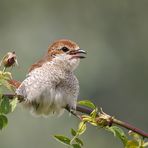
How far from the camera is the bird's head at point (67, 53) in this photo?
18.1ft

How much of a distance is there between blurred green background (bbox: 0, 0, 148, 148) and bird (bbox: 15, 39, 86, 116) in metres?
4.48

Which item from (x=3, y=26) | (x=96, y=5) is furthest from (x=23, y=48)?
(x=96, y=5)

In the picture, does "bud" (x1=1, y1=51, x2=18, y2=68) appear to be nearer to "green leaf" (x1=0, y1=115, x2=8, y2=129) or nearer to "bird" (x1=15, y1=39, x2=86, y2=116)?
"green leaf" (x1=0, y1=115, x2=8, y2=129)

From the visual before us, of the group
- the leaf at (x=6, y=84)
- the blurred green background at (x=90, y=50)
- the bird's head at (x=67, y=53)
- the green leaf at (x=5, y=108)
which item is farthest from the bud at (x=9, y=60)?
the blurred green background at (x=90, y=50)

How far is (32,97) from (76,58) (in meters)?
0.62

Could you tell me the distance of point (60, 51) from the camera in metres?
5.61

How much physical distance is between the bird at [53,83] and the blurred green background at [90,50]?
14.7ft

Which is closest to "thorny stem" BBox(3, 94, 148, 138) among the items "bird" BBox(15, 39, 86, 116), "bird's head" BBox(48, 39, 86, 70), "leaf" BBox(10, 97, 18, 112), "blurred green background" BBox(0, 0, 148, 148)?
"leaf" BBox(10, 97, 18, 112)

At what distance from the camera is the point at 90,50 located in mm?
12359

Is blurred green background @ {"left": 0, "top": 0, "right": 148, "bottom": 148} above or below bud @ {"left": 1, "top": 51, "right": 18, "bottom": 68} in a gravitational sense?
below

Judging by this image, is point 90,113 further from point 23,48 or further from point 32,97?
point 23,48

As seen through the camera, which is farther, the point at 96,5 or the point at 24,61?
the point at 96,5

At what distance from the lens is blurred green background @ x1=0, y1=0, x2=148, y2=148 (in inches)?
425

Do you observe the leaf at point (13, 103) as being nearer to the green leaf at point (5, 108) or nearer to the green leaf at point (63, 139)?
the green leaf at point (5, 108)
